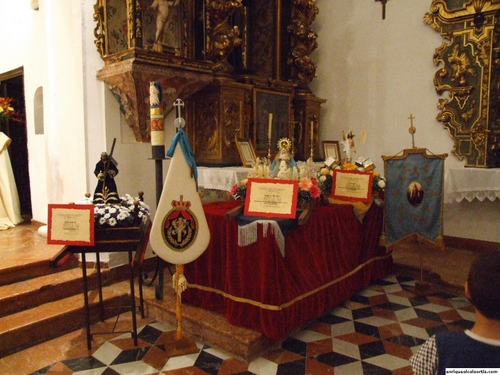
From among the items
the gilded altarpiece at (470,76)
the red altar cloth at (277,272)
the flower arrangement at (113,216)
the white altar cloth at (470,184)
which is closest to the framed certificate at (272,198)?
the red altar cloth at (277,272)

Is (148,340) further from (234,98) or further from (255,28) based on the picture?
(255,28)

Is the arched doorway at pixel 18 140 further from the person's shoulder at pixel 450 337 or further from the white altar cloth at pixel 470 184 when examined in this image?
the person's shoulder at pixel 450 337

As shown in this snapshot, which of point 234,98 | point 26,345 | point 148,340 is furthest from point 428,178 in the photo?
point 26,345

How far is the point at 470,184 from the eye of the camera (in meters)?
4.31

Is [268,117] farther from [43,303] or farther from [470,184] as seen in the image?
[43,303]

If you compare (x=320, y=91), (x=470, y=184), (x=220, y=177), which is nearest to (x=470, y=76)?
(x=470, y=184)

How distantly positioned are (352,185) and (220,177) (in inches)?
54.1

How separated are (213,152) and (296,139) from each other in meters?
1.66

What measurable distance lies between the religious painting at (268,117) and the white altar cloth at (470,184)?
211 centimetres

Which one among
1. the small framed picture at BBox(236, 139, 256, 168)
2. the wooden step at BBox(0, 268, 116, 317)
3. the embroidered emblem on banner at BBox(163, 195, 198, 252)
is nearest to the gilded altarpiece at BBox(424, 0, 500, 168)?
the small framed picture at BBox(236, 139, 256, 168)

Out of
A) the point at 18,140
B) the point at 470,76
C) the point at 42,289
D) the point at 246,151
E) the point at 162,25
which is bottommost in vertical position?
the point at 42,289

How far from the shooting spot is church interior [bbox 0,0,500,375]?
2.71m

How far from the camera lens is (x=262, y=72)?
560 cm

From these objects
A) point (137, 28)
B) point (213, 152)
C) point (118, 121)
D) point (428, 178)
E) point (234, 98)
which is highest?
point (137, 28)
